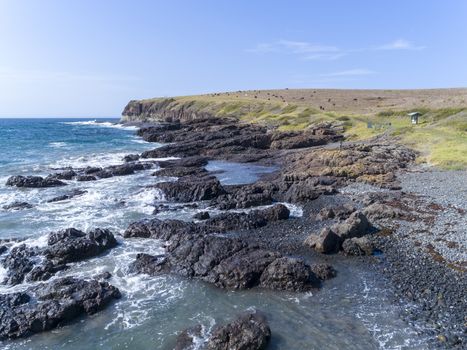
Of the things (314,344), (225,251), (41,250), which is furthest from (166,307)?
(41,250)

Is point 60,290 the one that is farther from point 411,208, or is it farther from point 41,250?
point 411,208

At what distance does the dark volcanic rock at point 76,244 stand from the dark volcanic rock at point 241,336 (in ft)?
34.5

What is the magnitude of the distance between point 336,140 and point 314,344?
1929 inches

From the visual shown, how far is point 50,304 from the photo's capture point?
15.6 metres

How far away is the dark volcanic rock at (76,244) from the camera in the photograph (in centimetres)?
2092

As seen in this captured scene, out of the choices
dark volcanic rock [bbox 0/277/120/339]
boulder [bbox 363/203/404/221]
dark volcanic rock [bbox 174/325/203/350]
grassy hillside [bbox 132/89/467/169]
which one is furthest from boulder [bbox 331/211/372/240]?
grassy hillside [bbox 132/89/467/169]

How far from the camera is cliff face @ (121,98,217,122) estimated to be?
394ft

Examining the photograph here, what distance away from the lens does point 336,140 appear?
59.4 metres

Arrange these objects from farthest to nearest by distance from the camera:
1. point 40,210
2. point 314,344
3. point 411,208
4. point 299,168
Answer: point 299,168 → point 40,210 → point 411,208 → point 314,344

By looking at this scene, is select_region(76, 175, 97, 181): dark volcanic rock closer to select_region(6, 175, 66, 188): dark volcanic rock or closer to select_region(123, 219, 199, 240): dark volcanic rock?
select_region(6, 175, 66, 188): dark volcanic rock

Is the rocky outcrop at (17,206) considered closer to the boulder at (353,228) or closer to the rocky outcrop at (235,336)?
the rocky outcrop at (235,336)

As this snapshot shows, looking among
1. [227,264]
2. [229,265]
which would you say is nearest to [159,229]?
[227,264]

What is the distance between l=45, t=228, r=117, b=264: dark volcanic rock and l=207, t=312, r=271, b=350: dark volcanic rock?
34.5 ft

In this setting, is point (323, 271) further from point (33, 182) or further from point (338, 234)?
point (33, 182)
